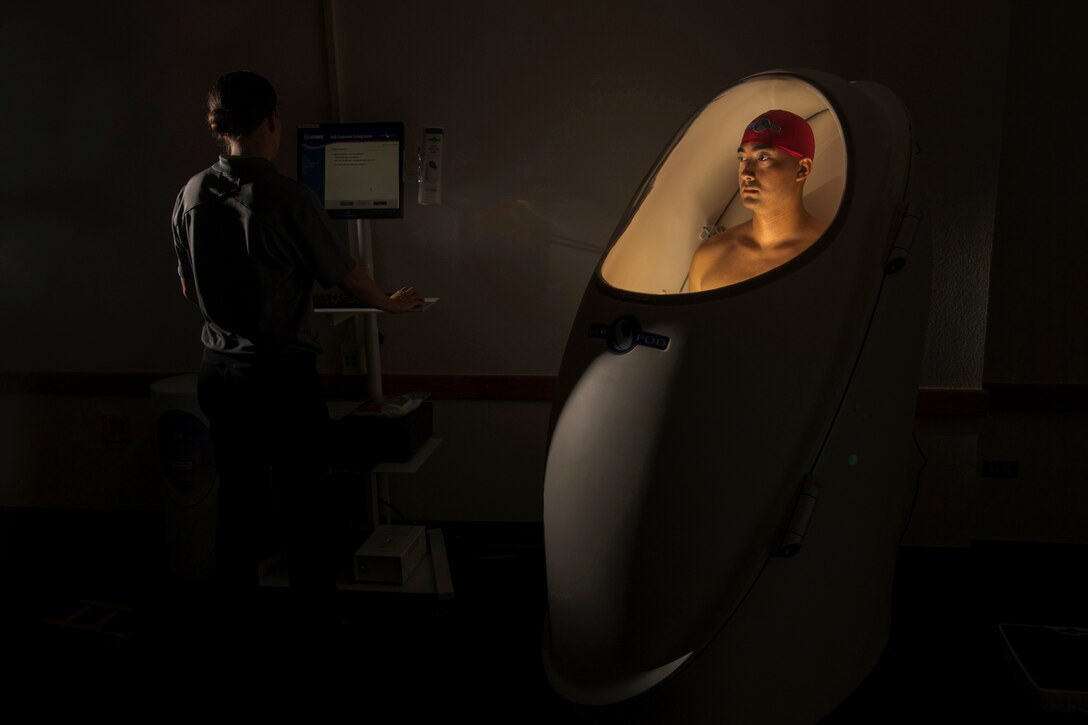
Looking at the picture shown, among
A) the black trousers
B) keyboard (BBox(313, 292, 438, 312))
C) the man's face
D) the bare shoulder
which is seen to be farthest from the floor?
the man's face

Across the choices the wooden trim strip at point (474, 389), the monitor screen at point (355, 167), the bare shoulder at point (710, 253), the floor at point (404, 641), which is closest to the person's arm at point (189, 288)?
the monitor screen at point (355, 167)

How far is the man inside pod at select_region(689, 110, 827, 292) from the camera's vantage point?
61.7 inches

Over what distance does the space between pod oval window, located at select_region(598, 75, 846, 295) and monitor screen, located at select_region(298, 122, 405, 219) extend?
73 centimetres

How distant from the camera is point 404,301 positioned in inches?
75.4

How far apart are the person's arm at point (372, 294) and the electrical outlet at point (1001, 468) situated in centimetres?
193

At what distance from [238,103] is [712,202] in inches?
46.2

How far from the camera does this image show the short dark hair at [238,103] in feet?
5.24

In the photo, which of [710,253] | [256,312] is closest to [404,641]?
[256,312]

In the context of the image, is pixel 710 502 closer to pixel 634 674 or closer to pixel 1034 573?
pixel 634 674

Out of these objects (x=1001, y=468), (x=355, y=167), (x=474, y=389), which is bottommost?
(x=1001, y=468)

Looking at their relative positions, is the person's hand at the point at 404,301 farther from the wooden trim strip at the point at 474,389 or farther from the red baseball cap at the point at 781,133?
the red baseball cap at the point at 781,133

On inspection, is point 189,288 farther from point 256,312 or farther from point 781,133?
point 781,133

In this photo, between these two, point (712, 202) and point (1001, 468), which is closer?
point (712, 202)

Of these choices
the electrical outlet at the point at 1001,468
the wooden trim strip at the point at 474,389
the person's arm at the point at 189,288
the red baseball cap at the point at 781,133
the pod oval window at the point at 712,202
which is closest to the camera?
the red baseball cap at the point at 781,133
